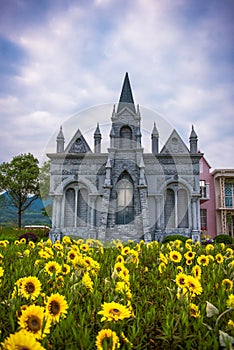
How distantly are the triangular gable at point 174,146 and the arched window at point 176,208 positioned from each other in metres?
3.08

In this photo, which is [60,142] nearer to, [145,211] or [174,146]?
[145,211]

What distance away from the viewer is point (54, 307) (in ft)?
5.63

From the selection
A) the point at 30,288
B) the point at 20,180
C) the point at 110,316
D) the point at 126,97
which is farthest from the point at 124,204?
the point at 110,316

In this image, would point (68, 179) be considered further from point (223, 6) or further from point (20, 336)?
point (20, 336)

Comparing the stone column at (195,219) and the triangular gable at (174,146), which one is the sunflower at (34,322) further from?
the triangular gable at (174,146)

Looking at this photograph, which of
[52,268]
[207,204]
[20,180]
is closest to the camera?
[52,268]

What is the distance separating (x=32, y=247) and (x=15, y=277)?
1973 mm

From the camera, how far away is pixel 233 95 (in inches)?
500

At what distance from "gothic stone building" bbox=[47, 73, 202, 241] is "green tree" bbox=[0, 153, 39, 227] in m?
9.94

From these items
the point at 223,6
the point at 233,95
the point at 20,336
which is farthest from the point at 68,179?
the point at 20,336

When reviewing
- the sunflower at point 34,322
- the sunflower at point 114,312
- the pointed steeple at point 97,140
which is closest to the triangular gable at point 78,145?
the pointed steeple at point 97,140

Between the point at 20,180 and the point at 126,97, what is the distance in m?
15.9

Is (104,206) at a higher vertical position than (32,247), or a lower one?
higher

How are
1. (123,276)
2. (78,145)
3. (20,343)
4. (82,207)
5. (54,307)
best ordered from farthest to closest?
(78,145) < (82,207) < (123,276) < (54,307) < (20,343)
